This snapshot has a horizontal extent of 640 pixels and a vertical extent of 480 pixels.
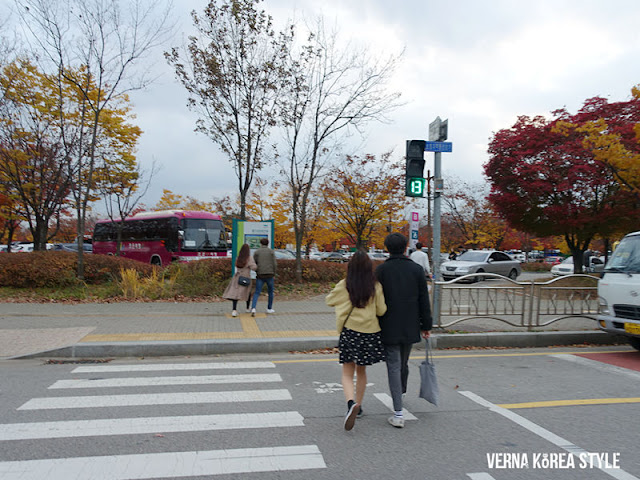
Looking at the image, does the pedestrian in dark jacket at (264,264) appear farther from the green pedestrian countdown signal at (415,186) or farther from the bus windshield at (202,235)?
the bus windshield at (202,235)

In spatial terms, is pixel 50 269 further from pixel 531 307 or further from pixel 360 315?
pixel 531 307

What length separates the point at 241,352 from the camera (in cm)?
794

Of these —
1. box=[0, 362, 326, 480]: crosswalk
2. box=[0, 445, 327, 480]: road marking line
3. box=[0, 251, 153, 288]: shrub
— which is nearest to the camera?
box=[0, 445, 327, 480]: road marking line

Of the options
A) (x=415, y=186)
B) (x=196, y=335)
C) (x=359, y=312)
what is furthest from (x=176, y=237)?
(x=359, y=312)

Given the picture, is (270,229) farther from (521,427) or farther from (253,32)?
(521,427)

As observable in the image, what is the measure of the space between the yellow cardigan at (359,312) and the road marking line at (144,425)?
1.13m

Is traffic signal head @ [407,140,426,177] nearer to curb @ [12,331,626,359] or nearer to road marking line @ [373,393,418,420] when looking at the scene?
curb @ [12,331,626,359]

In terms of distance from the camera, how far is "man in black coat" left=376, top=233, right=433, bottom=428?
4508mm

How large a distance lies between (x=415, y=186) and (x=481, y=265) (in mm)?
13877

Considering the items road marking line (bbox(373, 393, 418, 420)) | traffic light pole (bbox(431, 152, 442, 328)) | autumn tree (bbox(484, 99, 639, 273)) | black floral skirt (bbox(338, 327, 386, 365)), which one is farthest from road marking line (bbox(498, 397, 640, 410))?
autumn tree (bbox(484, 99, 639, 273))

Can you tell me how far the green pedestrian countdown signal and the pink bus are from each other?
1488cm

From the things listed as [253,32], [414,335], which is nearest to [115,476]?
[414,335]

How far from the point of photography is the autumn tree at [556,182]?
1652 centimetres

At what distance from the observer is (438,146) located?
29.5ft
